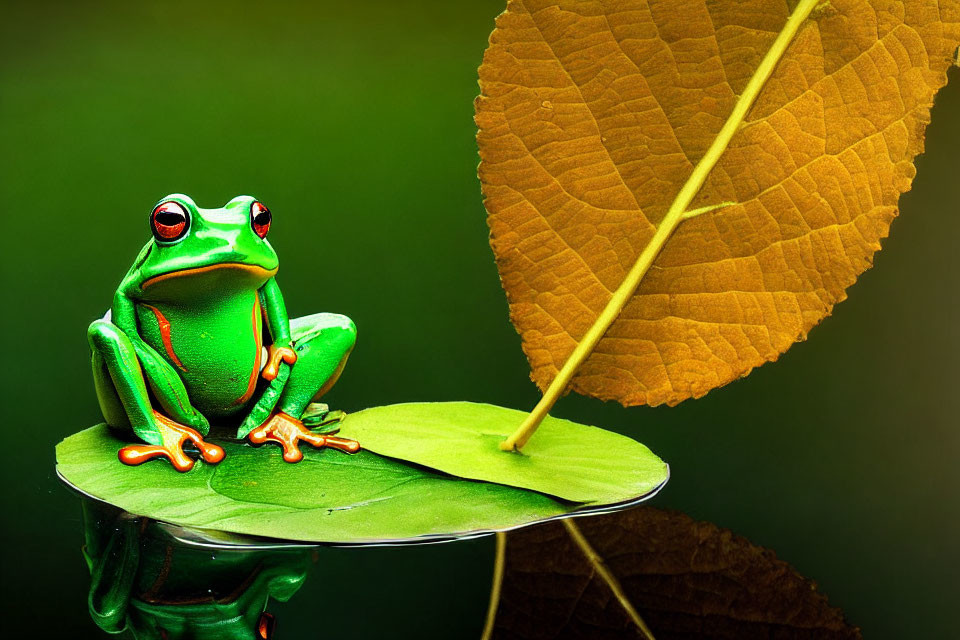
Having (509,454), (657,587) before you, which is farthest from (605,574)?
(509,454)

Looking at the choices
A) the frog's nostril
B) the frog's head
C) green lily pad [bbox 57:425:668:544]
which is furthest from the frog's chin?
the frog's nostril

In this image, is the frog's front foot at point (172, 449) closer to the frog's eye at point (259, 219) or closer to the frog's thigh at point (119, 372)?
the frog's thigh at point (119, 372)

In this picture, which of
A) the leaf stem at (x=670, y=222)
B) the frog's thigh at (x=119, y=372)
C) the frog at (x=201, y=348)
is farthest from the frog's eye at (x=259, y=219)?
the leaf stem at (x=670, y=222)

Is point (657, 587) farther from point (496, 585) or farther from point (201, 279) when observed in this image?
point (201, 279)

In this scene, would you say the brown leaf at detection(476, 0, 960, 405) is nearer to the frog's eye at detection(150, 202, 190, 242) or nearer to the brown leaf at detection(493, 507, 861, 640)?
the brown leaf at detection(493, 507, 861, 640)

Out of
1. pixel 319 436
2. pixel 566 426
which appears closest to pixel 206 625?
pixel 319 436

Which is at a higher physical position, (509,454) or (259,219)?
(259,219)

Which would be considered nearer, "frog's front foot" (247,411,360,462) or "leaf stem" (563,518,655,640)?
"leaf stem" (563,518,655,640)
